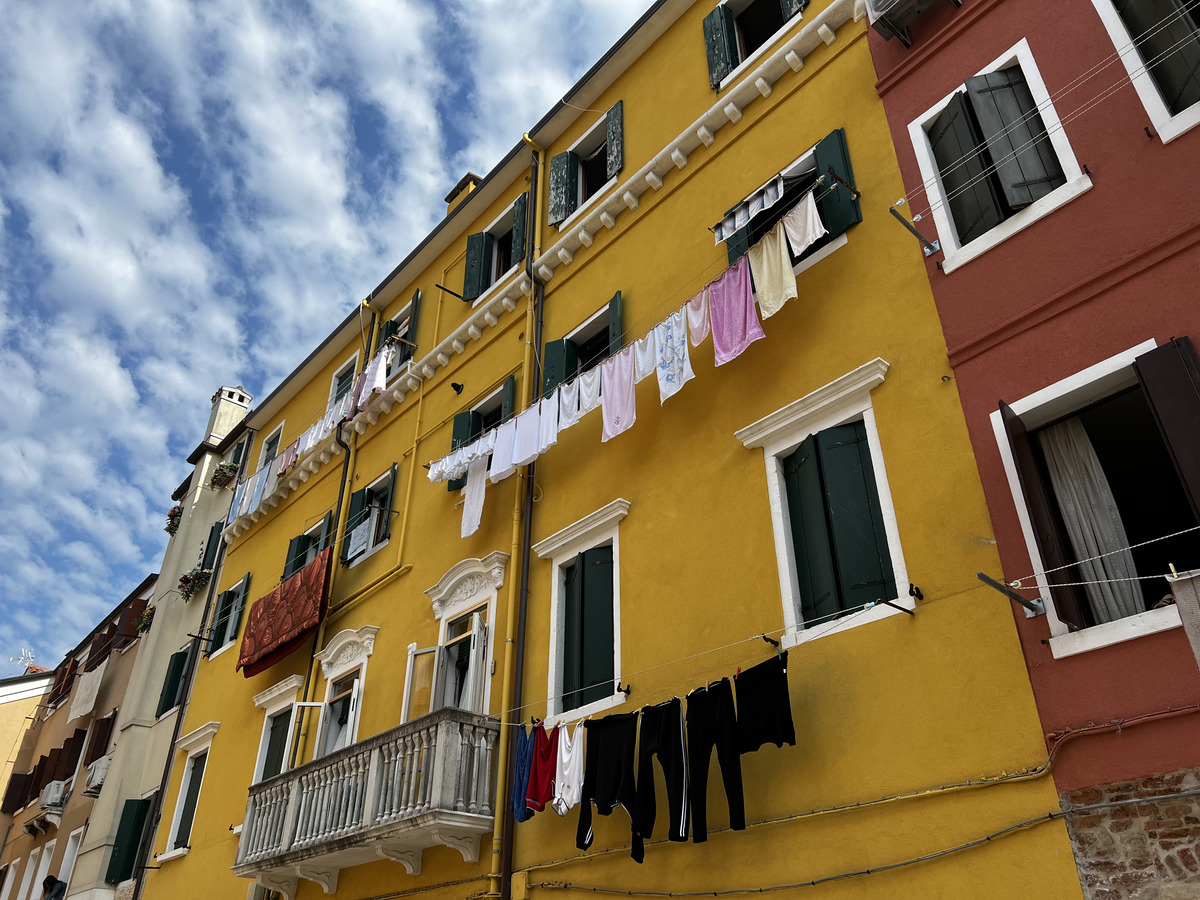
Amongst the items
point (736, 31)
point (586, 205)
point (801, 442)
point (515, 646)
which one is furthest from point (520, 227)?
point (801, 442)

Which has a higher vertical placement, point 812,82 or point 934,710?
point 812,82

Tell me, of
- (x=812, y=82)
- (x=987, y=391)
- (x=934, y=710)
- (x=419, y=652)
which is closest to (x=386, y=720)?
(x=419, y=652)

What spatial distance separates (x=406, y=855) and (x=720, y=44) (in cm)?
1189

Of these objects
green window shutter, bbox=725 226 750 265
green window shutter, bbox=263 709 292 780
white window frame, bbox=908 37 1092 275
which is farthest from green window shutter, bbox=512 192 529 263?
green window shutter, bbox=263 709 292 780

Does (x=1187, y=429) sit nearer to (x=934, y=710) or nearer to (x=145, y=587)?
(x=934, y=710)

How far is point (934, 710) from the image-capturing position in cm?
740

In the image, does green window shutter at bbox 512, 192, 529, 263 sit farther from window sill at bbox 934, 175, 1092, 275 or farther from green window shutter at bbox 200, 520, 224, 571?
green window shutter at bbox 200, 520, 224, 571

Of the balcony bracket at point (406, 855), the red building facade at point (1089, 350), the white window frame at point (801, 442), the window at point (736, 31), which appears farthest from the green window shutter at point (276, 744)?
the red building facade at point (1089, 350)

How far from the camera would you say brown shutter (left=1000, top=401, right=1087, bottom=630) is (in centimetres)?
687

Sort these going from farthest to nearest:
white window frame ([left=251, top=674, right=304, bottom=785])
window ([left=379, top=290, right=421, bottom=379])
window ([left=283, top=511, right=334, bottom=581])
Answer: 1. window ([left=379, top=290, right=421, bottom=379])
2. window ([left=283, top=511, right=334, bottom=581])
3. white window frame ([left=251, top=674, right=304, bottom=785])

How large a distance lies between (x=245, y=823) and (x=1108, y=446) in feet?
41.6

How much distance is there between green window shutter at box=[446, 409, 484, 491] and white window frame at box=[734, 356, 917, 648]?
6408 millimetres

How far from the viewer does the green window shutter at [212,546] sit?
76.8 feet

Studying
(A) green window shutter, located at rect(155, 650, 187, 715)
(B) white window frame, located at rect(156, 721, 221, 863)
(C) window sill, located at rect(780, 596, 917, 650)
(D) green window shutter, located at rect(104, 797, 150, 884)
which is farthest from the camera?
(A) green window shutter, located at rect(155, 650, 187, 715)
